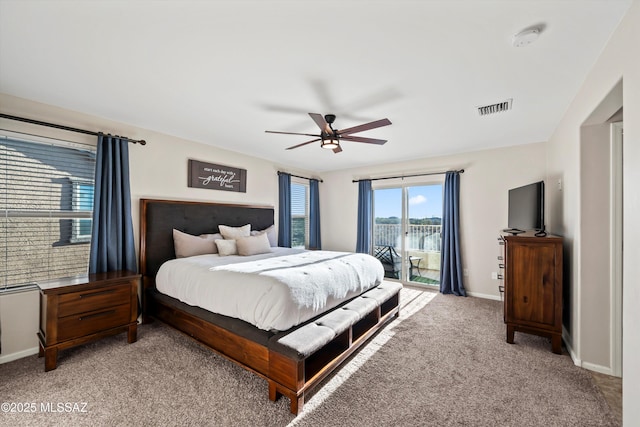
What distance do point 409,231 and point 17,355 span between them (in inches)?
217

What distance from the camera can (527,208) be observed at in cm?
319

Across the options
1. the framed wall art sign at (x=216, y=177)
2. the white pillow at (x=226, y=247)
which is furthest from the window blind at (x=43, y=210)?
the white pillow at (x=226, y=247)

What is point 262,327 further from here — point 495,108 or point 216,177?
point 495,108

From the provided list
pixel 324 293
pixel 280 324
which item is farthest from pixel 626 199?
pixel 280 324

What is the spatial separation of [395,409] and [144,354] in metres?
2.31

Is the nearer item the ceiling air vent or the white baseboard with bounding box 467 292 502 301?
the ceiling air vent

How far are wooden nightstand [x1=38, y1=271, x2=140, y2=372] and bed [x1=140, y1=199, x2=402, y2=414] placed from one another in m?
0.37

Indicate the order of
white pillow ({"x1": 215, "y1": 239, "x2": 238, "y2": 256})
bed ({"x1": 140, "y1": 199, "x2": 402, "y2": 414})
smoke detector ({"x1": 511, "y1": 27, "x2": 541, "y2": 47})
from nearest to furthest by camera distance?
smoke detector ({"x1": 511, "y1": 27, "x2": 541, "y2": 47}) → bed ({"x1": 140, "y1": 199, "x2": 402, "y2": 414}) → white pillow ({"x1": 215, "y1": 239, "x2": 238, "y2": 256})

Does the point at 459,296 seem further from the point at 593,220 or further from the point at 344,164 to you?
the point at 344,164

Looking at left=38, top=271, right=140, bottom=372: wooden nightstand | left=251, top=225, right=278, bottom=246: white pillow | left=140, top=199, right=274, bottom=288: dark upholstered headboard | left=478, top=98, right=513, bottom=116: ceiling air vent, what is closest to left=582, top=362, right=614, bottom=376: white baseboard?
left=478, top=98, right=513, bottom=116: ceiling air vent

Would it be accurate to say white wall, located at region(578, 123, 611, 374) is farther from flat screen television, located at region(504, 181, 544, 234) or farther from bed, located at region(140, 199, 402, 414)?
bed, located at region(140, 199, 402, 414)

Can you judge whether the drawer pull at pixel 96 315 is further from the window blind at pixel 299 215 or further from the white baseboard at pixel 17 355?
the window blind at pixel 299 215

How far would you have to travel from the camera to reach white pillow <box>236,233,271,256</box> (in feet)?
12.1

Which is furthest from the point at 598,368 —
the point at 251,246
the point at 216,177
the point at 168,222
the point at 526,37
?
the point at 216,177
